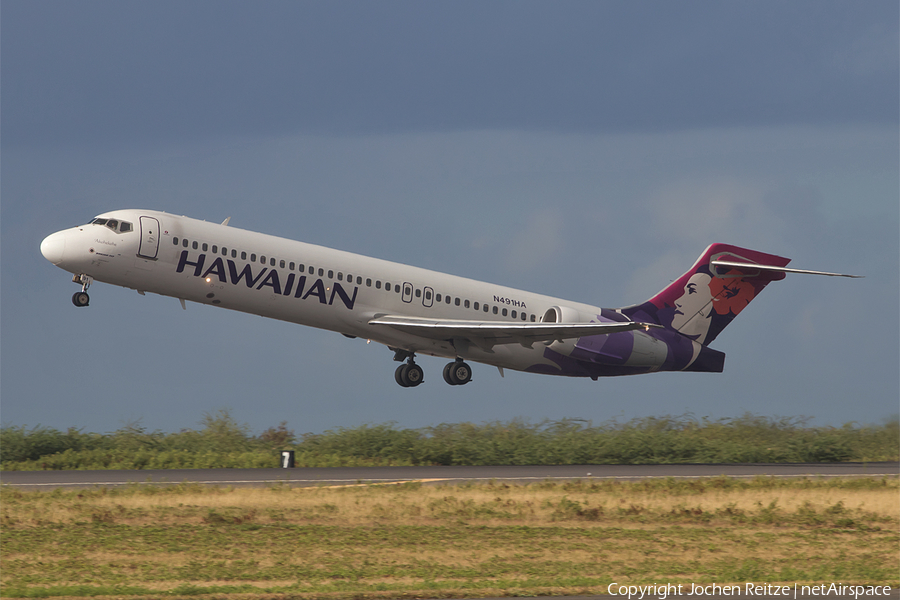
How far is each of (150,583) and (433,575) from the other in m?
4.49

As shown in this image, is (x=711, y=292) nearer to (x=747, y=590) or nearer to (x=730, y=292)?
(x=730, y=292)

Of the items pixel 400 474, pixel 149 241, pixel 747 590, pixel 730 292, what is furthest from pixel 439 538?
pixel 730 292

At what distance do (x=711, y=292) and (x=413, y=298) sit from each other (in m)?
12.6

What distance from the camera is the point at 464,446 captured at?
36938mm

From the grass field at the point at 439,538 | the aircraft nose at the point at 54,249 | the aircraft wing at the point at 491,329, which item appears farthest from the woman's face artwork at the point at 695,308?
the aircraft nose at the point at 54,249

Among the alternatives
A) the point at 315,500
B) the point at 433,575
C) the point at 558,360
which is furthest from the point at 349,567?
the point at 558,360

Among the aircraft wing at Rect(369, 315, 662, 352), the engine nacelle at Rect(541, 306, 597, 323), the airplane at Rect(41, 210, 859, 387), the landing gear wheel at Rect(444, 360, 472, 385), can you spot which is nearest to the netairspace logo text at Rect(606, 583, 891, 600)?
the airplane at Rect(41, 210, 859, 387)

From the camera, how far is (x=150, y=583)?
51.6ft

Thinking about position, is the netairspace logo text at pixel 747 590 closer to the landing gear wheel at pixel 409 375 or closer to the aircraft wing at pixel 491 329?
the aircraft wing at pixel 491 329

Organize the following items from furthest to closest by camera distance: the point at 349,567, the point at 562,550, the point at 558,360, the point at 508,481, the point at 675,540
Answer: the point at 558,360 → the point at 508,481 → the point at 675,540 → the point at 562,550 → the point at 349,567

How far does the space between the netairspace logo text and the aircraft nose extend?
19.6 meters

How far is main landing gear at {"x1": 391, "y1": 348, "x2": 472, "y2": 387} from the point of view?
35625 mm

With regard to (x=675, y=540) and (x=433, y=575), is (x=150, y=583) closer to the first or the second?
(x=433, y=575)

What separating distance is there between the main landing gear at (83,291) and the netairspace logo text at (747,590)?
1949 centimetres
